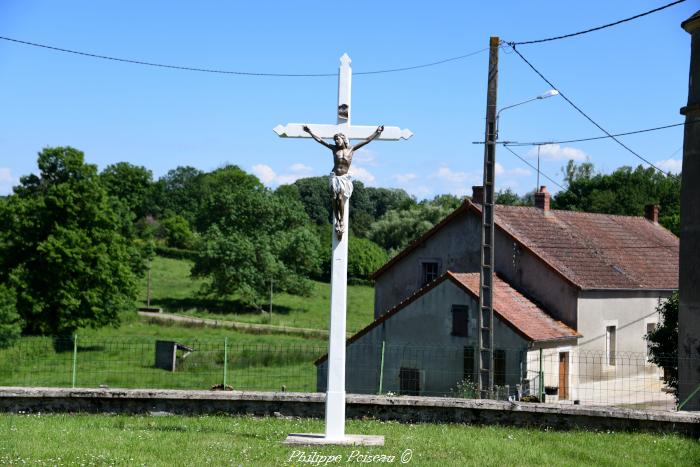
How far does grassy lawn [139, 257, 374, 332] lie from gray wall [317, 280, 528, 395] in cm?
2034

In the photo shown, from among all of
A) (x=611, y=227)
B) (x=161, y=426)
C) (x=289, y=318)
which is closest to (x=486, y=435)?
(x=161, y=426)

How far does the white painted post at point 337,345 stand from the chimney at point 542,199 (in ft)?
76.5

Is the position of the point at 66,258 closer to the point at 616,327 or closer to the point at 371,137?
the point at 616,327

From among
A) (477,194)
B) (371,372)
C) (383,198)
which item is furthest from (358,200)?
Result: (371,372)

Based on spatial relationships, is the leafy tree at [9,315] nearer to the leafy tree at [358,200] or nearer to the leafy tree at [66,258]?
the leafy tree at [66,258]

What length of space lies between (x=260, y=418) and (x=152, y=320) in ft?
117

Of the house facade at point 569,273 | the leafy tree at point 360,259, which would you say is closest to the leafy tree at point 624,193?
the leafy tree at point 360,259

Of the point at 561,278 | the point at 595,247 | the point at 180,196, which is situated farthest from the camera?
the point at 180,196

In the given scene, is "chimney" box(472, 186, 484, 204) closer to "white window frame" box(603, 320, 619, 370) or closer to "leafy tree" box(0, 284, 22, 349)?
"white window frame" box(603, 320, 619, 370)

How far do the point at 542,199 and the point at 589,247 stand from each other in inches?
108

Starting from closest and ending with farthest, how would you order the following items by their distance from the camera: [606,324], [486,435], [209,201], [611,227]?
[486,435], [606,324], [611,227], [209,201]

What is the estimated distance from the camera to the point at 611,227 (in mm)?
34750

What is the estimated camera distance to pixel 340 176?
10.6 m

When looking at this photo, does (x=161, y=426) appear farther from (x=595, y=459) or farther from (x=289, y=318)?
(x=289, y=318)
